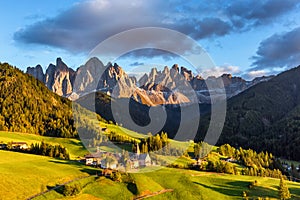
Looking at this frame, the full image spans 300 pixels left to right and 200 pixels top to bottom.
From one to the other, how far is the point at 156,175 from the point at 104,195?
84.7ft

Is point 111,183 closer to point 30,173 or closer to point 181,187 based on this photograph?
point 181,187

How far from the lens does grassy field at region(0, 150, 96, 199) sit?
79.9 meters

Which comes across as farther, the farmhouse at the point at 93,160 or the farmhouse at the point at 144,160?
the farmhouse at the point at 144,160

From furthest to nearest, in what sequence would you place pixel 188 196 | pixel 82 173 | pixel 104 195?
pixel 82 173, pixel 188 196, pixel 104 195

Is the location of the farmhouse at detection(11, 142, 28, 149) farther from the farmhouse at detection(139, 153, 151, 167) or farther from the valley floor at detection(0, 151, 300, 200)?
the farmhouse at detection(139, 153, 151, 167)

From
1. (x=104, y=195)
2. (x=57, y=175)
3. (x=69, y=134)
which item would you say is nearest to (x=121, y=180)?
(x=104, y=195)

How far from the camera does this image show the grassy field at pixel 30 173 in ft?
262

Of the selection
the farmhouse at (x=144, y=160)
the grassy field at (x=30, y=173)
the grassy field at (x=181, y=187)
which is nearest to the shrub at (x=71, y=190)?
the grassy field at (x=181, y=187)

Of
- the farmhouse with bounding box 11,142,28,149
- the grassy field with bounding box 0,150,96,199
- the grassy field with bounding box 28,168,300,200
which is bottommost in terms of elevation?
the grassy field with bounding box 28,168,300,200

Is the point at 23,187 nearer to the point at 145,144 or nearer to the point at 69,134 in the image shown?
the point at 145,144

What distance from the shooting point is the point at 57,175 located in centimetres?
9481

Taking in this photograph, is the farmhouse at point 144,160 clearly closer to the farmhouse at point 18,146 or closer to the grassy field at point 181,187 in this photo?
the grassy field at point 181,187

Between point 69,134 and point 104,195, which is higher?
point 69,134

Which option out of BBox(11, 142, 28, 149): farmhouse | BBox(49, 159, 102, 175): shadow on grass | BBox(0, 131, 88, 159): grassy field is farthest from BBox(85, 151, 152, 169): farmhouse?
BBox(11, 142, 28, 149): farmhouse
